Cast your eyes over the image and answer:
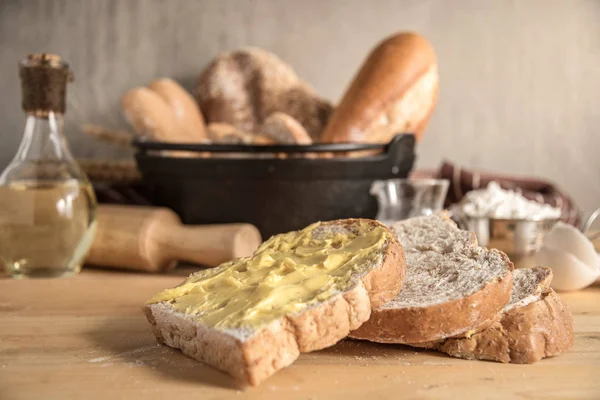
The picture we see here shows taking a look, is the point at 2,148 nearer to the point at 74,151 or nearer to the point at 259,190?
the point at 74,151

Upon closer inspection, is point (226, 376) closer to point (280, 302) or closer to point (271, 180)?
point (280, 302)

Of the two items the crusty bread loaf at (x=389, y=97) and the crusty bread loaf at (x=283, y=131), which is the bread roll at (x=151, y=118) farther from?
the crusty bread loaf at (x=389, y=97)

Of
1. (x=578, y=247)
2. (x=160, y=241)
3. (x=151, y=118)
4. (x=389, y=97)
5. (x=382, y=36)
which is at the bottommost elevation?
(x=160, y=241)

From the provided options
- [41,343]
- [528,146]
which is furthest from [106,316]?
[528,146]

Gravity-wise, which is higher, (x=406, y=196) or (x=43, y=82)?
(x=43, y=82)

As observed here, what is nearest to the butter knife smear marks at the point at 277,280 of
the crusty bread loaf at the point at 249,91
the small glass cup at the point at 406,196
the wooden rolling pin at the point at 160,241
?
the wooden rolling pin at the point at 160,241

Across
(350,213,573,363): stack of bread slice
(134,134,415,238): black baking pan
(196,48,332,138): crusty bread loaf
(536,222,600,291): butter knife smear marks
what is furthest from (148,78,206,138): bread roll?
(350,213,573,363): stack of bread slice

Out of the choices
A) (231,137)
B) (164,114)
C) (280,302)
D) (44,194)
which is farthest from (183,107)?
(280,302)
